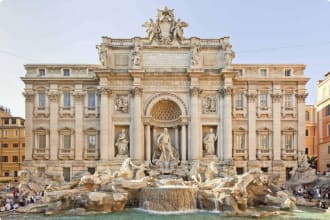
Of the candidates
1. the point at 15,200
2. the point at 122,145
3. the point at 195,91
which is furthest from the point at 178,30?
the point at 15,200

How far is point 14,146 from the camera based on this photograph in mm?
44500

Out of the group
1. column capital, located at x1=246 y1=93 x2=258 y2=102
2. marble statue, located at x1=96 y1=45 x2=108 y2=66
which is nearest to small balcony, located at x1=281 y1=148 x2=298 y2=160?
column capital, located at x1=246 y1=93 x2=258 y2=102

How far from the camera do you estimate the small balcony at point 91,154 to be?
30.4m

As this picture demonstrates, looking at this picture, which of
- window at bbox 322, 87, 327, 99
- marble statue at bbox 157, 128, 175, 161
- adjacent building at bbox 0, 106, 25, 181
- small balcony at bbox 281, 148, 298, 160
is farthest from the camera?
adjacent building at bbox 0, 106, 25, 181

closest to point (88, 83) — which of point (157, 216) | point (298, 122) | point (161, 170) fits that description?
point (161, 170)

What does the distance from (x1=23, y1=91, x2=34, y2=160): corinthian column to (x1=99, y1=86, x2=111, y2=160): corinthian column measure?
19.9 ft

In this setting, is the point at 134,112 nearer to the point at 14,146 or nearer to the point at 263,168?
the point at 263,168

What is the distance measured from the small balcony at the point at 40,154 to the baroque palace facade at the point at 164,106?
0.08 m

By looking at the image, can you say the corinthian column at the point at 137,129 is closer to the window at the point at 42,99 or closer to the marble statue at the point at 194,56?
the marble statue at the point at 194,56

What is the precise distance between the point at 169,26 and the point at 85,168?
1366cm

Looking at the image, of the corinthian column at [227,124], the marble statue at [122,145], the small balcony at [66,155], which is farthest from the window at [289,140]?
the small balcony at [66,155]

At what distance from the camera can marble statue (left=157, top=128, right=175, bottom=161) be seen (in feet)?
95.6

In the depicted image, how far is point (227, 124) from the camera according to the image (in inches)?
1167

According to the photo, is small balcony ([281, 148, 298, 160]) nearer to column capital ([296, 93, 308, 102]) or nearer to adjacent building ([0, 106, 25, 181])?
column capital ([296, 93, 308, 102])
